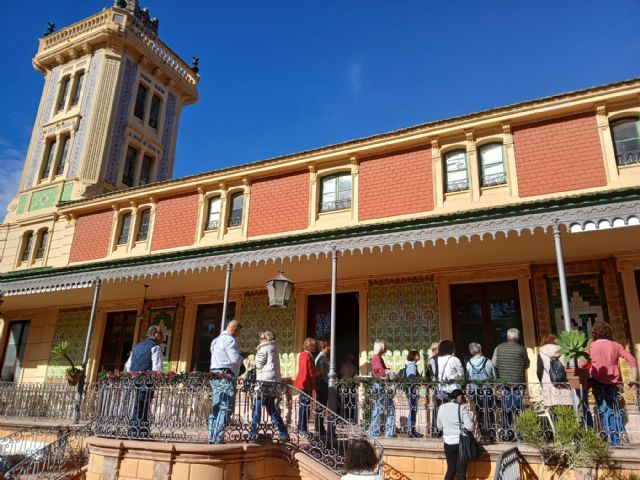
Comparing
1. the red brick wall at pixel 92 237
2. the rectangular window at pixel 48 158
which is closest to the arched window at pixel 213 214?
the red brick wall at pixel 92 237

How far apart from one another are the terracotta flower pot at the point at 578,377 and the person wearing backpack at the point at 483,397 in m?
1.07

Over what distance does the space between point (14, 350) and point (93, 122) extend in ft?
29.9

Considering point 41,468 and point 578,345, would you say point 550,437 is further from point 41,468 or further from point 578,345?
point 41,468

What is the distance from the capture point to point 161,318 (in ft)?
49.8

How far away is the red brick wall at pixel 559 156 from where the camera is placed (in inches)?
410

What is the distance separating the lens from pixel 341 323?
41.3 ft

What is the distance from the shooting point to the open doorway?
12336 millimetres

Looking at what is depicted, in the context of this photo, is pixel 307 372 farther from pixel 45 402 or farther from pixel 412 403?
pixel 45 402

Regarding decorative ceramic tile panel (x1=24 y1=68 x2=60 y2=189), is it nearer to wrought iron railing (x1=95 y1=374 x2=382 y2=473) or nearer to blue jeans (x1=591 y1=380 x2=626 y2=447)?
wrought iron railing (x1=95 y1=374 x2=382 y2=473)

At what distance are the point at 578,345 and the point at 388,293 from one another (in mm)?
5792

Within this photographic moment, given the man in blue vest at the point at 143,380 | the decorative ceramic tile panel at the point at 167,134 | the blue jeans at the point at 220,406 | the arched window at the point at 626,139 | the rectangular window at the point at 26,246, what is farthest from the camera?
the decorative ceramic tile panel at the point at 167,134

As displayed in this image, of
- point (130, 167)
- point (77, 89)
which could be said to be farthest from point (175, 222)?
point (77, 89)

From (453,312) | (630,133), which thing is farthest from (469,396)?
(630,133)

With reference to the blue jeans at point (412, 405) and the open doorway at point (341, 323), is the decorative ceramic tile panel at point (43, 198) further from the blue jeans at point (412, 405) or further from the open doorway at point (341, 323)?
the blue jeans at point (412, 405)
